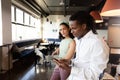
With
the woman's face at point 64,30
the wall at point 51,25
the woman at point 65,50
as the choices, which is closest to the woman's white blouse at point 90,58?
the woman at point 65,50

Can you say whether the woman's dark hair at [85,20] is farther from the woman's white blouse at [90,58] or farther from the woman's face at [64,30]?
the woman's face at [64,30]

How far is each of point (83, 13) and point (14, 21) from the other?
21.1 ft

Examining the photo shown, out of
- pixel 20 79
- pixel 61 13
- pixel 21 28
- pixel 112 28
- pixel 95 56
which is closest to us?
pixel 95 56

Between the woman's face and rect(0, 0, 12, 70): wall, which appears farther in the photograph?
rect(0, 0, 12, 70): wall

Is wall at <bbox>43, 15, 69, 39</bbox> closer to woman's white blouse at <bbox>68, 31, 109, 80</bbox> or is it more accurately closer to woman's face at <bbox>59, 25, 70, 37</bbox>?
woman's face at <bbox>59, 25, 70, 37</bbox>

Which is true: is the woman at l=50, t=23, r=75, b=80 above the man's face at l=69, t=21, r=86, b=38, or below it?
below

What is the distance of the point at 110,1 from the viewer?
1.32 meters

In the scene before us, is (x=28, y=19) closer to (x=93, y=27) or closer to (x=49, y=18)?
(x=49, y=18)

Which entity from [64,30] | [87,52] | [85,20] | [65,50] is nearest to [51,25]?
[64,30]

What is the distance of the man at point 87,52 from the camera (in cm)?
103

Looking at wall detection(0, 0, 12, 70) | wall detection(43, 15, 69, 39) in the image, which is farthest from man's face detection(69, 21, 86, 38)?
wall detection(43, 15, 69, 39)

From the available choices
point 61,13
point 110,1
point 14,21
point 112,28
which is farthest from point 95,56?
point 61,13

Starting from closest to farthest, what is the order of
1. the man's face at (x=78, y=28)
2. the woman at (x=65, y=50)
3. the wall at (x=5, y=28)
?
1. the man's face at (x=78, y=28)
2. the woman at (x=65, y=50)
3. the wall at (x=5, y=28)

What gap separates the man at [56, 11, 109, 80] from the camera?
1031mm
